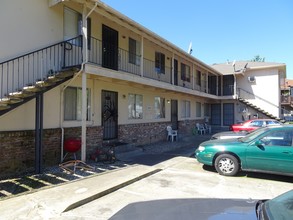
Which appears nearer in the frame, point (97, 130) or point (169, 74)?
point (97, 130)

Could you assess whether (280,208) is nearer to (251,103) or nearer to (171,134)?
(171,134)

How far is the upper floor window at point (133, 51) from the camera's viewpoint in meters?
13.2

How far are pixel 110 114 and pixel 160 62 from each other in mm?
6165

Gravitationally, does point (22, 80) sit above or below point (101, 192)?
above

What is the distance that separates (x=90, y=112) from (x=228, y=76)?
1851cm

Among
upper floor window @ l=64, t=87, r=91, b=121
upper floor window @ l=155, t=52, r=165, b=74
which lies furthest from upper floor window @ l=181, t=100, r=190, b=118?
upper floor window @ l=64, t=87, r=91, b=121

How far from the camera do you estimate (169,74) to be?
1731cm

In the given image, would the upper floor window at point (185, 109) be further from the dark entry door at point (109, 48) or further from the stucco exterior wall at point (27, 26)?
the stucco exterior wall at point (27, 26)

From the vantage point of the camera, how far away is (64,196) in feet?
18.2

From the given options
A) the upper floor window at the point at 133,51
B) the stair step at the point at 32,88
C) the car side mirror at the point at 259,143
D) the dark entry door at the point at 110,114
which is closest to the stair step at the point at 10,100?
the stair step at the point at 32,88

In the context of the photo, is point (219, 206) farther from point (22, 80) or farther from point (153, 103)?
point (153, 103)

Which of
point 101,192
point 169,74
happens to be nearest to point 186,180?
point 101,192

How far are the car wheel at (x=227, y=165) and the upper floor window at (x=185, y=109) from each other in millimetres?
11555

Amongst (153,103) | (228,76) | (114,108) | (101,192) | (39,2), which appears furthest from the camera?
(228,76)
